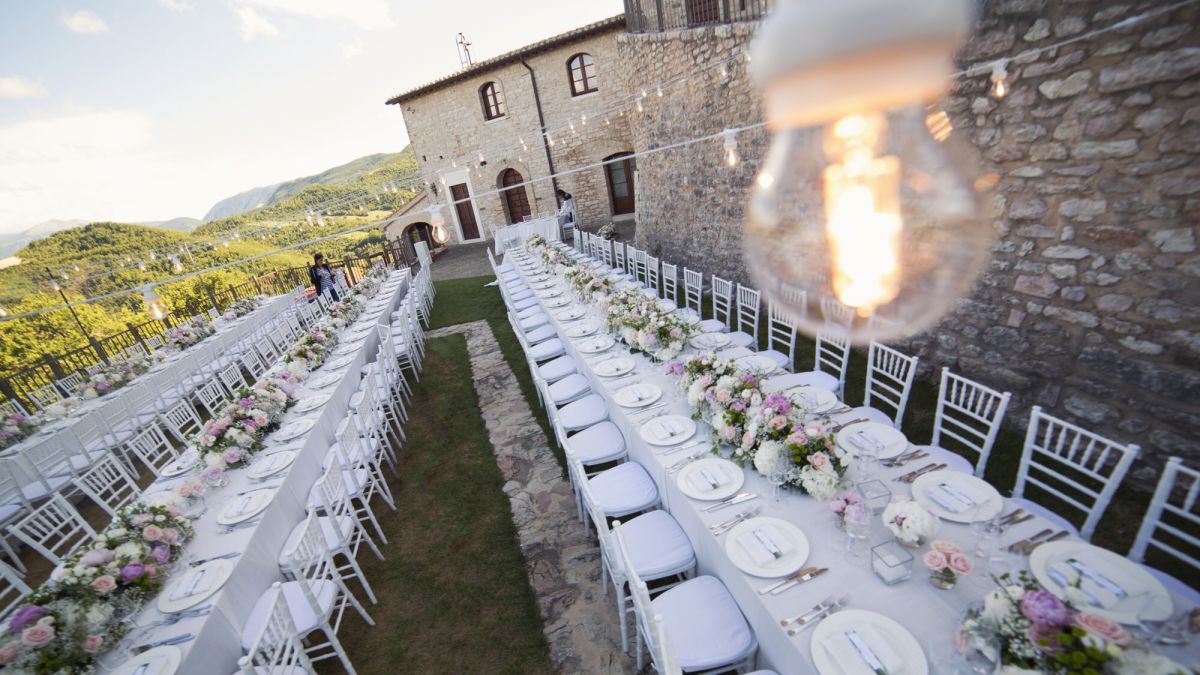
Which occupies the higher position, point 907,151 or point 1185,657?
point 907,151

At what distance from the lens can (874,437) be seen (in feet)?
8.32

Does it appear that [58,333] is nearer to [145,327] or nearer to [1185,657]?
[145,327]

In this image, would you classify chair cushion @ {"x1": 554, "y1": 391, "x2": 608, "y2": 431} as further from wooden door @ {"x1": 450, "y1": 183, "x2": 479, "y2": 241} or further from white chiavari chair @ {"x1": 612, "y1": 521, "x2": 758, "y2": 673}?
wooden door @ {"x1": 450, "y1": 183, "x2": 479, "y2": 241}

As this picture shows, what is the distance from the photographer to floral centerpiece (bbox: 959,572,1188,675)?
119 cm

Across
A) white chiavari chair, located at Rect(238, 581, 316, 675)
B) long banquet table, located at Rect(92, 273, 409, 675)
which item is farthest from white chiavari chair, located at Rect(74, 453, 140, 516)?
white chiavari chair, located at Rect(238, 581, 316, 675)

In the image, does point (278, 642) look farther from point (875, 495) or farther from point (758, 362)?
point (758, 362)

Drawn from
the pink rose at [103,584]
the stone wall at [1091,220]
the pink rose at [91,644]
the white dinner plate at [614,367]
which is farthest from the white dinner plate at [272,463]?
the stone wall at [1091,220]

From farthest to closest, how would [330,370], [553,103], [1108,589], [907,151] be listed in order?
[553,103] → [330,370] → [907,151] → [1108,589]

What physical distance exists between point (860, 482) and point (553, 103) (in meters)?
15.8

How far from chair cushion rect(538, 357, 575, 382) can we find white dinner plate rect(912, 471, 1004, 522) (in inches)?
137

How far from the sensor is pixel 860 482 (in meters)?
2.11

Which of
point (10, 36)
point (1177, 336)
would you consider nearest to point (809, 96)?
point (1177, 336)

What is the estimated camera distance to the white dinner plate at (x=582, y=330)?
5.02 metres

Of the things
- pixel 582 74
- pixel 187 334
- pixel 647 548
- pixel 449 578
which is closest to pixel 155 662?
pixel 449 578
